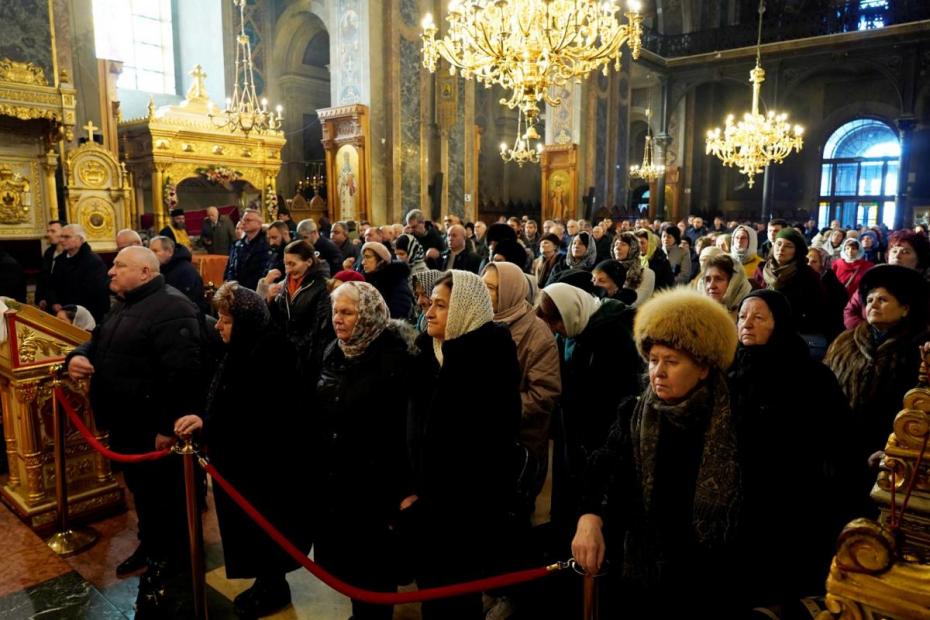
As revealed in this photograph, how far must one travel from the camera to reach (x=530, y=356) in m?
2.87

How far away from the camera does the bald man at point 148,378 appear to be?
291cm

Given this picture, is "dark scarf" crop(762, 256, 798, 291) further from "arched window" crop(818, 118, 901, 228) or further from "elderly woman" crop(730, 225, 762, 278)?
"arched window" crop(818, 118, 901, 228)

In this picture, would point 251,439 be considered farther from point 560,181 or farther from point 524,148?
point 560,181

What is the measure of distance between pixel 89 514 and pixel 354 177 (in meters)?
9.42

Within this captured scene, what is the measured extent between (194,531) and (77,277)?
363 cm

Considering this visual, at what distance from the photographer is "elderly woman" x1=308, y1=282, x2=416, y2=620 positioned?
8.23 ft

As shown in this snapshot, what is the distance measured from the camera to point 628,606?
192 centimetres

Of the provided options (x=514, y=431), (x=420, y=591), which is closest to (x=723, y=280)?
(x=514, y=431)

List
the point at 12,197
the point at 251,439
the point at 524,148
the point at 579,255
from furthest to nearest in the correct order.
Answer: the point at 524,148
the point at 12,197
the point at 579,255
the point at 251,439

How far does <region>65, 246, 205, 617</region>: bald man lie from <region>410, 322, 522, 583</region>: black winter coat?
137cm

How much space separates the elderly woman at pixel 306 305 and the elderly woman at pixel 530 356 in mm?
1319

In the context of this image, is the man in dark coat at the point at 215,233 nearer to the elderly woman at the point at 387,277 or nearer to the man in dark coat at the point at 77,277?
the man in dark coat at the point at 77,277

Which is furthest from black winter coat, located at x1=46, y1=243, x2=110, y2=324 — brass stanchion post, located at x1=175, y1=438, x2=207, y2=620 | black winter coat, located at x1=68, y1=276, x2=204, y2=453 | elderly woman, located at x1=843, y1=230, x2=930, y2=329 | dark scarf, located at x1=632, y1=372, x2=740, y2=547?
elderly woman, located at x1=843, y1=230, x2=930, y2=329

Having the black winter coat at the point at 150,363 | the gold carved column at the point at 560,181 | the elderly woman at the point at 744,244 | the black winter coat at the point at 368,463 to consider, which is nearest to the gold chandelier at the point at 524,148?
the gold carved column at the point at 560,181
